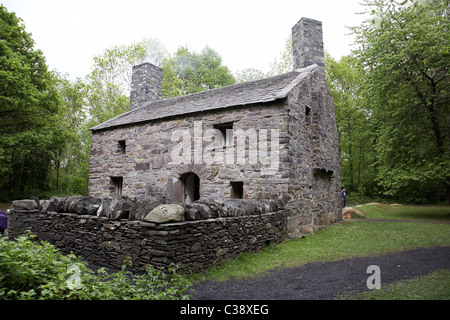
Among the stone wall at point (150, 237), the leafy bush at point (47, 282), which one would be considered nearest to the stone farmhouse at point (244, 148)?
the stone wall at point (150, 237)

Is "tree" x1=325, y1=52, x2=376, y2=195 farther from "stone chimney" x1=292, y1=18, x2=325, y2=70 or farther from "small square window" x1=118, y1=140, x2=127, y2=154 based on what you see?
"small square window" x1=118, y1=140, x2=127, y2=154

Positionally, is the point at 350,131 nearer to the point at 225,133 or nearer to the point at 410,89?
the point at 410,89

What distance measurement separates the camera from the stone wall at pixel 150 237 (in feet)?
14.4

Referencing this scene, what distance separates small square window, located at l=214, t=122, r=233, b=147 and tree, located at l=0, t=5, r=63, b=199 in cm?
1011

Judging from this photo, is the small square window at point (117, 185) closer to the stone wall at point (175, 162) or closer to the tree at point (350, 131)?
the stone wall at point (175, 162)

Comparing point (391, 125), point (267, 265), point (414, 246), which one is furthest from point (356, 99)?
point (267, 265)

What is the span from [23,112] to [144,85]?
650 centimetres

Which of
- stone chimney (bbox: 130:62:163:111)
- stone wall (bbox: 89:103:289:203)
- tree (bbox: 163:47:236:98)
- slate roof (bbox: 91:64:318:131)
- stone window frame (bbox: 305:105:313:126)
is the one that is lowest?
stone wall (bbox: 89:103:289:203)

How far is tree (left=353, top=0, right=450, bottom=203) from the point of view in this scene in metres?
12.0

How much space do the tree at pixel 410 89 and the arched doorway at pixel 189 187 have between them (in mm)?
9301

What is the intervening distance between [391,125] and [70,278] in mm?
14898

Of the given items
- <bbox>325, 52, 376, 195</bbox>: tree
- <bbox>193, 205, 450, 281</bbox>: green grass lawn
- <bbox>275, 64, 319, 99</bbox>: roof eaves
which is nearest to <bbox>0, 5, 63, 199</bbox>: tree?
<bbox>275, 64, 319, 99</bbox>: roof eaves

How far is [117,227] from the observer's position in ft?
16.5
